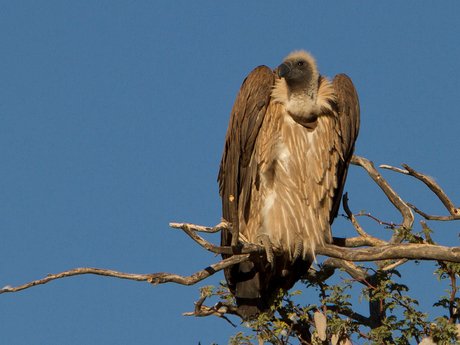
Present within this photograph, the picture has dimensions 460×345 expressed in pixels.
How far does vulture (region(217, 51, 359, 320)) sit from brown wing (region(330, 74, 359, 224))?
10 mm

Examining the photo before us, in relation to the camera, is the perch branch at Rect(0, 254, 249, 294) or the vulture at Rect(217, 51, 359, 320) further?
the vulture at Rect(217, 51, 359, 320)

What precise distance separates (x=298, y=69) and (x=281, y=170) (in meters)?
1.10

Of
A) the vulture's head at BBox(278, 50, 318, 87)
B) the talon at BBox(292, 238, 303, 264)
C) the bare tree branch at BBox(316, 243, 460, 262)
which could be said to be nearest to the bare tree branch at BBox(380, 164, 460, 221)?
the bare tree branch at BBox(316, 243, 460, 262)

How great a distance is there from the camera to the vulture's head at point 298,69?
585 centimetres

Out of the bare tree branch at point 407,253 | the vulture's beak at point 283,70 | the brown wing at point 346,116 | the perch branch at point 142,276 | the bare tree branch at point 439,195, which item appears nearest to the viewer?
the perch branch at point 142,276

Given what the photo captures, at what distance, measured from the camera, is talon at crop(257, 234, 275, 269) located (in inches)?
219

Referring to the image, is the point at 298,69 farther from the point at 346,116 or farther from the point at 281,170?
the point at 281,170

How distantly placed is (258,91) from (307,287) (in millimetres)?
1971

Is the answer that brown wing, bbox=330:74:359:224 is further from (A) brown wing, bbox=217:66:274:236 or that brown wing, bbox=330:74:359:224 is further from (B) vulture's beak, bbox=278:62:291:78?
(A) brown wing, bbox=217:66:274:236

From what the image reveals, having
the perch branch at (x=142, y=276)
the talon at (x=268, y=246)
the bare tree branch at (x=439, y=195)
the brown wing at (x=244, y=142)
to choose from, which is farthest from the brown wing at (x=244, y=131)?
the bare tree branch at (x=439, y=195)

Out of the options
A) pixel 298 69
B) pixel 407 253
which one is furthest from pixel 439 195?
pixel 298 69

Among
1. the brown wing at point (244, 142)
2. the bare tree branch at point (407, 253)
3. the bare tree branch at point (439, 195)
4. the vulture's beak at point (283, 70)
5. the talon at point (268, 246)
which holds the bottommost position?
the bare tree branch at point (407, 253)

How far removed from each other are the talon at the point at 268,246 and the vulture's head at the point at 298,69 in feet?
5.08

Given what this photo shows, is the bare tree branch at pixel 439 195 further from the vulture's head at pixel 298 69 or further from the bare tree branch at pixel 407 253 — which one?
the vulture's head at pixel 298 69
